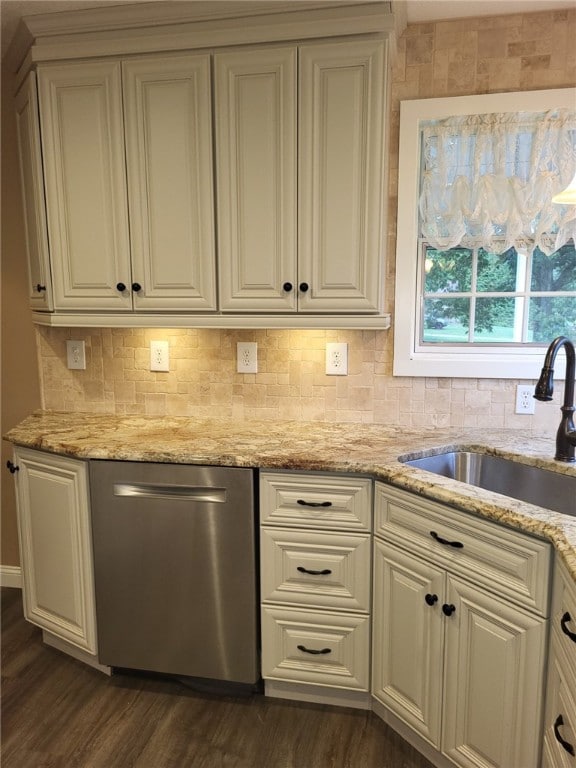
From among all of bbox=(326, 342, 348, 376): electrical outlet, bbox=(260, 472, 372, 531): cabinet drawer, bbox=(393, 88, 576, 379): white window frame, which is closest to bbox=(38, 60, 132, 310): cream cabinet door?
bbox=(326, 342, 348, 376): electrical outlet

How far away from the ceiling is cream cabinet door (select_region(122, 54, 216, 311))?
0.86 feet

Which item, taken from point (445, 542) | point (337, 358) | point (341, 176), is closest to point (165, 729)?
point (445, 542)

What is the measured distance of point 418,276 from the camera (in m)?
2.30

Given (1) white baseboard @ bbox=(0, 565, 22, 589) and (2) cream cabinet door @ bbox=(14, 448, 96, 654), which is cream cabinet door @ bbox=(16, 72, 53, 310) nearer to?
(2) cream cabinet door @ bbox=(14, 448, 96, 654)

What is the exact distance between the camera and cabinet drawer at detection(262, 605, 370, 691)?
6.23 ft

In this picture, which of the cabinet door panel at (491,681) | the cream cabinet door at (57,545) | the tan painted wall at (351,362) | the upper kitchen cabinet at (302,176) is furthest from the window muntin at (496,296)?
the cream cabinet door at (57,545)

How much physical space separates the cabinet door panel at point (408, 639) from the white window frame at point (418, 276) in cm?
85

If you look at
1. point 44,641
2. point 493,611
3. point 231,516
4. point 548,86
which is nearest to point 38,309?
point 231,516

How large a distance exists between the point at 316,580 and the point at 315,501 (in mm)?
288

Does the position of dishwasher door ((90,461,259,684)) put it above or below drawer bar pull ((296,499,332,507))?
below

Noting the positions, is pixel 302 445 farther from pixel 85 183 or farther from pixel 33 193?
pixel 33 193

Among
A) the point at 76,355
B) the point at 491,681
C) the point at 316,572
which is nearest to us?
the point at 491,681

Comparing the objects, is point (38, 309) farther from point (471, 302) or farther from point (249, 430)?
point (471, 302)

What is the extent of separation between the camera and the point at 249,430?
2250 millimetres
